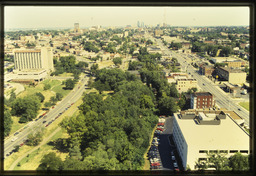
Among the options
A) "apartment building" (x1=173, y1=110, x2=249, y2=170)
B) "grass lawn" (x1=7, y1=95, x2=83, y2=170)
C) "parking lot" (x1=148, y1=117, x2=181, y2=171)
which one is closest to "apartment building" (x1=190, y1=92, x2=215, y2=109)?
"parking lot" (x1=148, y1=117, x2=181, y2=171)

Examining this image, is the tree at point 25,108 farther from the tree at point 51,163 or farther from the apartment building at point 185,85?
the apartment building at point 185,85

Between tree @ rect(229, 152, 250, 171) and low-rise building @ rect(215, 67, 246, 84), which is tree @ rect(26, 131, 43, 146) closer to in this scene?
tree @ rect(229, 152, 250, 171)

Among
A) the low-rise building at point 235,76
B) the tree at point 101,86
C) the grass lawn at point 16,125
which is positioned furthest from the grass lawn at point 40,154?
the low-rise building at point 235,76

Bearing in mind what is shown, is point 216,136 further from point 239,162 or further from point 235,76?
point 235,76

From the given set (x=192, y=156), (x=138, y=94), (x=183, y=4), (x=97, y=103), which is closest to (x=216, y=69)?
(x=138, y=94)

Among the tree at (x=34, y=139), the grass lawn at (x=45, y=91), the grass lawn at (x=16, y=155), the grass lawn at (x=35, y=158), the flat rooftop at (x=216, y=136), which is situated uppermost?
the grass lawn at (x=45, y=91)

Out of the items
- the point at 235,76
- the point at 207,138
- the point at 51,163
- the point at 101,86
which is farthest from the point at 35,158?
the point at 235,76
